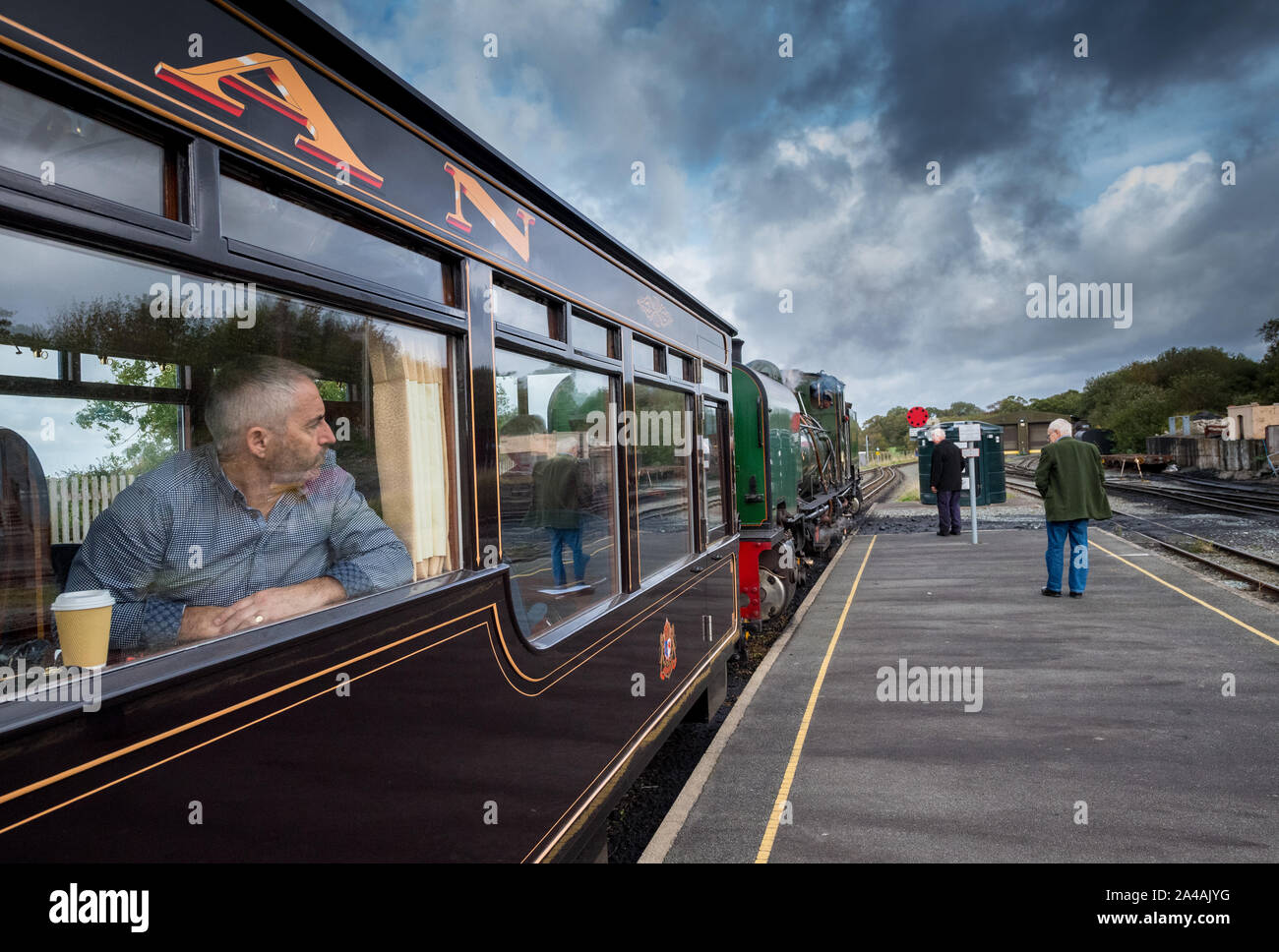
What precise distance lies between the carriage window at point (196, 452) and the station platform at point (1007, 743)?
7.37 ft

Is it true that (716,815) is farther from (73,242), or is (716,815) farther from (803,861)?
(73,242)

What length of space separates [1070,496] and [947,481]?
20.5 ft

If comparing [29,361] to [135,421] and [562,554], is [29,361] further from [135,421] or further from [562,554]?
[562,554]

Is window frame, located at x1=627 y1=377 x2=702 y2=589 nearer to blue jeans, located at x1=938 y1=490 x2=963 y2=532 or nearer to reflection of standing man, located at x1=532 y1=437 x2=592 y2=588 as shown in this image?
reflection of standing man, located at x1=532 y1=437 x2=592 y2=588

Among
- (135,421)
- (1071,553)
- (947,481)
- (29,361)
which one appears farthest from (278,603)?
(947,481)

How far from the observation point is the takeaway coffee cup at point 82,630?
1.41 m

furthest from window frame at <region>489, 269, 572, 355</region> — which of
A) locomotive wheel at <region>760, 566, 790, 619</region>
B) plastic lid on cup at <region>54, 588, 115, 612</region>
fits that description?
locomotive wheel at <region>760, 566, 790, 619</region>

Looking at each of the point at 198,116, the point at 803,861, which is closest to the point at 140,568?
the point at 198,116

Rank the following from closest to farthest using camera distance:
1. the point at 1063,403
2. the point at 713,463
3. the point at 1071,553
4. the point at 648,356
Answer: the point at 648,356, the point at 713,463, the point at 1071,553, the point at 1063,403

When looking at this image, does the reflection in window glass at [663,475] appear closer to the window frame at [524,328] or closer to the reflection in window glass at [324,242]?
the window frame at [524,328]

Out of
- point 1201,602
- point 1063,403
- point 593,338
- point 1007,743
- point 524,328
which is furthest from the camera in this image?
point 1063,403

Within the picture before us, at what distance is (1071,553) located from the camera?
8.51m

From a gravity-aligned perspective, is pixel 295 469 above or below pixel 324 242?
below
